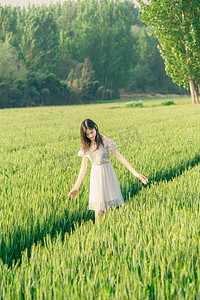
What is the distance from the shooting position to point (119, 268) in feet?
5.38

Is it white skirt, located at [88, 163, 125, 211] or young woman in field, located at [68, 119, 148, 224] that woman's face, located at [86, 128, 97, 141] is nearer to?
young woman in field, located at [68, 119, 148, 224]

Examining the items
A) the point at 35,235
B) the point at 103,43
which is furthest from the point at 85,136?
the point at 103,43

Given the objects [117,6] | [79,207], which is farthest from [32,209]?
[117,6]

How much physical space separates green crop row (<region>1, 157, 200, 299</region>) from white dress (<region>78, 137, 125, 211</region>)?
501 millimetres

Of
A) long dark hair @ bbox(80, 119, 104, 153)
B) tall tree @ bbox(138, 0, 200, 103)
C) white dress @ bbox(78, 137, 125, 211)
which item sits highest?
tall tree @ bbox(138, 0, 200, 103)

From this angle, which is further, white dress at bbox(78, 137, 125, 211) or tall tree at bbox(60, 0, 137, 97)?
tall tree at bbox(60, 0, 137, 97)

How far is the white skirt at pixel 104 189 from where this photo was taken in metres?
2.92

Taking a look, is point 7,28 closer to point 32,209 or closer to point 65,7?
point 65,7

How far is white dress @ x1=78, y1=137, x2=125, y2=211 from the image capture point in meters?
2.93

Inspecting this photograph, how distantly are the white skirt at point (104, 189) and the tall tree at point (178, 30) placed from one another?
2610cm

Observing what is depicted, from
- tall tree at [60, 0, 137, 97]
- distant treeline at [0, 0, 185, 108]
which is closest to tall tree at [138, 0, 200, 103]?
distant treeline at [0, 0, 185, 108]

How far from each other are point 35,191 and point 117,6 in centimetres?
5795

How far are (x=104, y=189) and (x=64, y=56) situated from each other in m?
52.4

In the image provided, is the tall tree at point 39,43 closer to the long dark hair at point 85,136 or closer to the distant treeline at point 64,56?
the distant treeline at point 64,56
